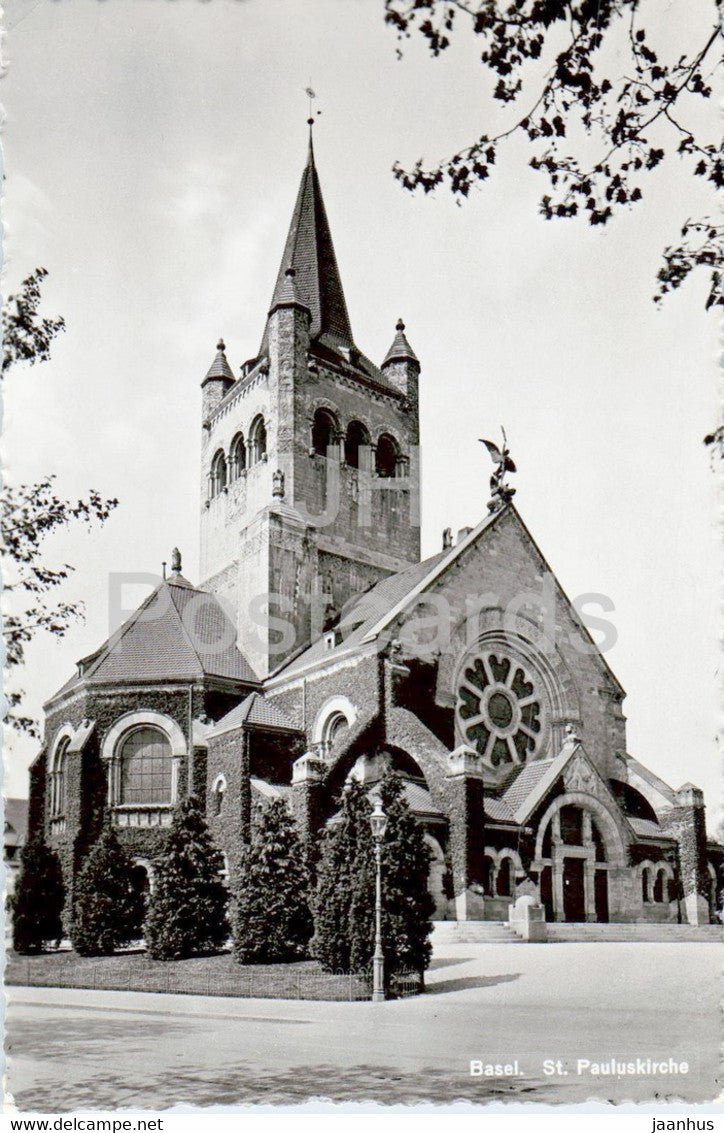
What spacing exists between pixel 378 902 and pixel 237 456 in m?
25.4

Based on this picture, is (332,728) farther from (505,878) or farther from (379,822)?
(379,822)

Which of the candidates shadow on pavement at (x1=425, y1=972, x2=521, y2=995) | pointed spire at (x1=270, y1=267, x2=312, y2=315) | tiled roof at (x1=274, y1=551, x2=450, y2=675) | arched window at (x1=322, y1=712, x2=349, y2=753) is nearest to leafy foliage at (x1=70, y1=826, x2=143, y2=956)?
arched window at (x1=322, y1=712, x2=349, y2=753)

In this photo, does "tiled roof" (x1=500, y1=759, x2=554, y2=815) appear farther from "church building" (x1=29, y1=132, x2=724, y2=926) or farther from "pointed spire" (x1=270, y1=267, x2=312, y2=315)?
"pointed spire" (x1=270, y1=267, x2=312, y2=315)

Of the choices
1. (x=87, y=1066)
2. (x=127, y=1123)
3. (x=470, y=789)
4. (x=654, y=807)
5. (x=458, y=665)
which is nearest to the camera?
(x=127, y=1123)

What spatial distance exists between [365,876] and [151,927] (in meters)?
6.33

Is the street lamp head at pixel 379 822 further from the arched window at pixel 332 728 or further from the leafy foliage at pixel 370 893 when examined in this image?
the arched window at pixel 332 728

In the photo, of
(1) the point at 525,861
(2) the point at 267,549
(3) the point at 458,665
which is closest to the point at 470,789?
(1) the point at 525,861

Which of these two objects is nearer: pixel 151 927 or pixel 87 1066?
pixel 87 1066

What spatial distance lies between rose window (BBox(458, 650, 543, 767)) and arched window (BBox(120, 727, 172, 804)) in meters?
8.39

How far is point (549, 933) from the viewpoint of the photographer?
2367cm

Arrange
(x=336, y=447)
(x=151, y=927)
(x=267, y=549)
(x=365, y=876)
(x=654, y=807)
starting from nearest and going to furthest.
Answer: (x=365, y=876)
(x=151, y=927)
(x=654, y=807)
(x=267, y=549)
(x=336, y=447)

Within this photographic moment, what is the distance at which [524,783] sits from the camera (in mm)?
27703

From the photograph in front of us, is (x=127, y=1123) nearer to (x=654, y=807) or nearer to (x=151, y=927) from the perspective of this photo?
(x=151, y=927)

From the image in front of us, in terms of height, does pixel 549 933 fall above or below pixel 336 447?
below
